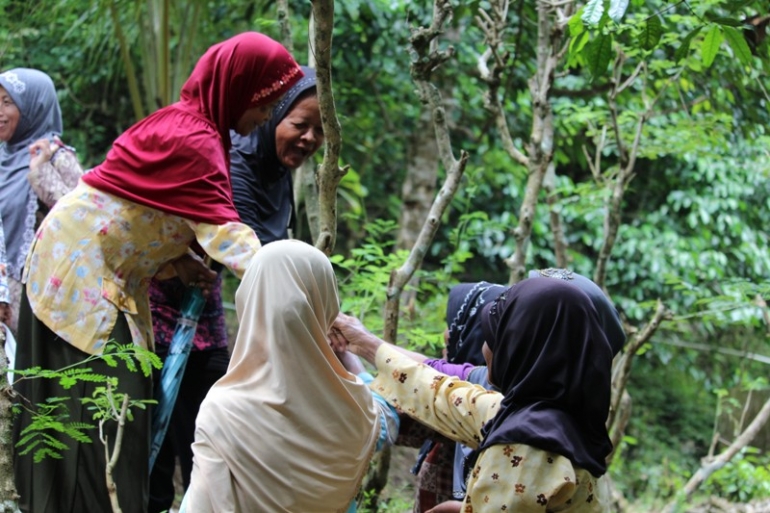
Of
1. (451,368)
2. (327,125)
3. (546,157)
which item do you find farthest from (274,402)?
(546,157)

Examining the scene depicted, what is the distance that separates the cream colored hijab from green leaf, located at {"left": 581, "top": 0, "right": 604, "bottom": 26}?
3.60ft

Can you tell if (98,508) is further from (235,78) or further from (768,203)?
(768,203)

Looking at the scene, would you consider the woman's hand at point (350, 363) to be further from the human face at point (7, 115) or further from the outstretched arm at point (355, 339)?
the human face at point (7, 115)

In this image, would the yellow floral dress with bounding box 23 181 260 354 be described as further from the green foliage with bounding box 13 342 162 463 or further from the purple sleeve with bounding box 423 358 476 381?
the purple sleeve with bounding box 423 358 476 381

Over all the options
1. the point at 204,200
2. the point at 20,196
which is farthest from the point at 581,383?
the point at 20,196

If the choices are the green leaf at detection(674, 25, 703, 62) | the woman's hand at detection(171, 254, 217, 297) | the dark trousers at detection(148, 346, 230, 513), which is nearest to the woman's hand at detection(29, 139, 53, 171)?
the woman's hand at detection(171, 254, 217, 297)

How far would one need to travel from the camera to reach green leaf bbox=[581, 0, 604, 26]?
2.84m

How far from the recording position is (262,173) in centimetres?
371

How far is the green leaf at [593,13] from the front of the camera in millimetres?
2840

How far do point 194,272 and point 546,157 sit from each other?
1768 millimetres

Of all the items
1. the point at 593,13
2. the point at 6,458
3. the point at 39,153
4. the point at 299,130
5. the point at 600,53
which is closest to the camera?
the point at 6,458

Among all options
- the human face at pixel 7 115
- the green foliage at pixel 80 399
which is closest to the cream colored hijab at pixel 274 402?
the green foliage at pixel 80 399

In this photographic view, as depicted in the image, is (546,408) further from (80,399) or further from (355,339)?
(80,399)

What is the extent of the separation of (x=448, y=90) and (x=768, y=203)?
3.07 metres
